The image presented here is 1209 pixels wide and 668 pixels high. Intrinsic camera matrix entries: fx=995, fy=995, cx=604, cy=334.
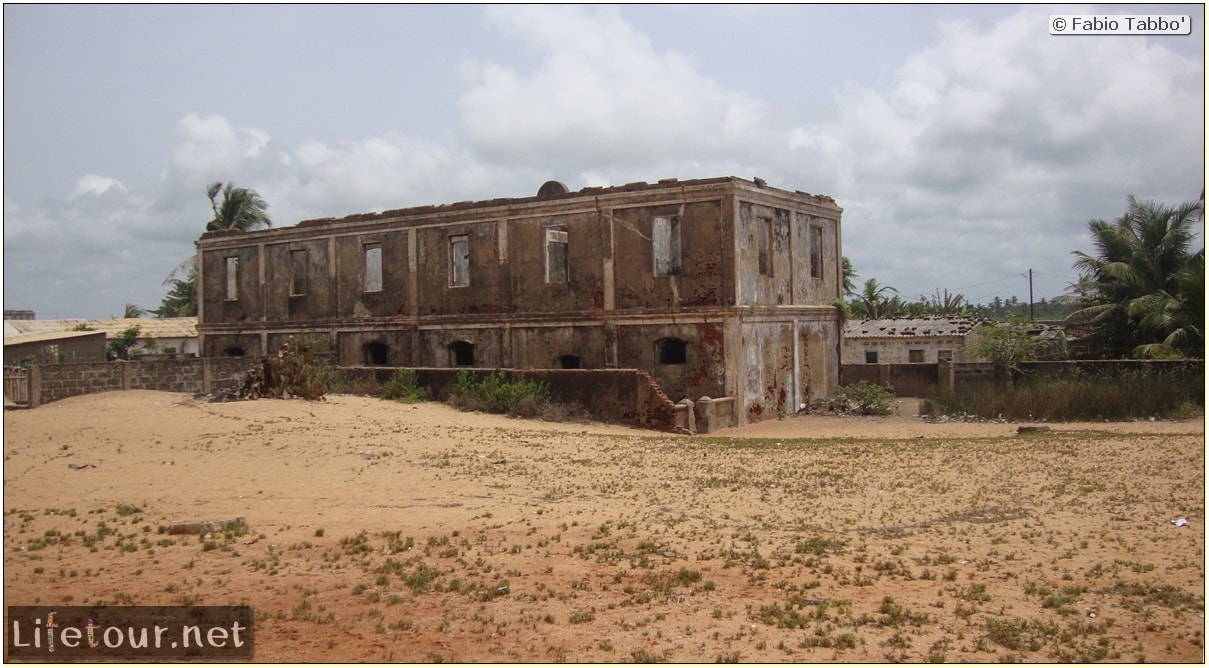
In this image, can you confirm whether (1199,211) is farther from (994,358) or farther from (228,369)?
(228,369)

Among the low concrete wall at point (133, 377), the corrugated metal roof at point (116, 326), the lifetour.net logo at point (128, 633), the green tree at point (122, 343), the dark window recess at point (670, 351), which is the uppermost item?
the corrugated metal roof at point (116, 326)

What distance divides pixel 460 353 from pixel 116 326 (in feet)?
71.0

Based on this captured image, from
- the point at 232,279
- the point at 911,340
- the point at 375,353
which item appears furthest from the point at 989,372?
the point at 232,279

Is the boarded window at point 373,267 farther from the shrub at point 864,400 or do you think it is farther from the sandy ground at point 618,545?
the sandy ground at point 618,545

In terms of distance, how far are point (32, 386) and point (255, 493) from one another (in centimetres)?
1193

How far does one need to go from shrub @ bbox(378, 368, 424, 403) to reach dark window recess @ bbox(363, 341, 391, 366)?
675cm

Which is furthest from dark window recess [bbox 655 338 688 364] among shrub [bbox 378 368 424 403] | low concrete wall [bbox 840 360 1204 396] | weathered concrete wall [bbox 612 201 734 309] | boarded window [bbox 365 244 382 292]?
boarded window [bbox 365 244 382 292]

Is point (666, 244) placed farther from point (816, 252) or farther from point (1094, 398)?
point (1094, 398)

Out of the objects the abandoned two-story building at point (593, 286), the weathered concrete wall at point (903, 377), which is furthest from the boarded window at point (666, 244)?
the weathered concrete wall at point (903, 377)

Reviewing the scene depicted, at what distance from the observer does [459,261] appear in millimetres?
28938

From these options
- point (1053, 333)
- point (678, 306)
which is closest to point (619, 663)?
point (678, 306)

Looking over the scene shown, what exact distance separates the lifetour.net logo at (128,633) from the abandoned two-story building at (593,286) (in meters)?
17.0

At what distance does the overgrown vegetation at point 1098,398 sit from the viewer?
71.6 ft

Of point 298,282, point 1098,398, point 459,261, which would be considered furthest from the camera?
point 298,282
